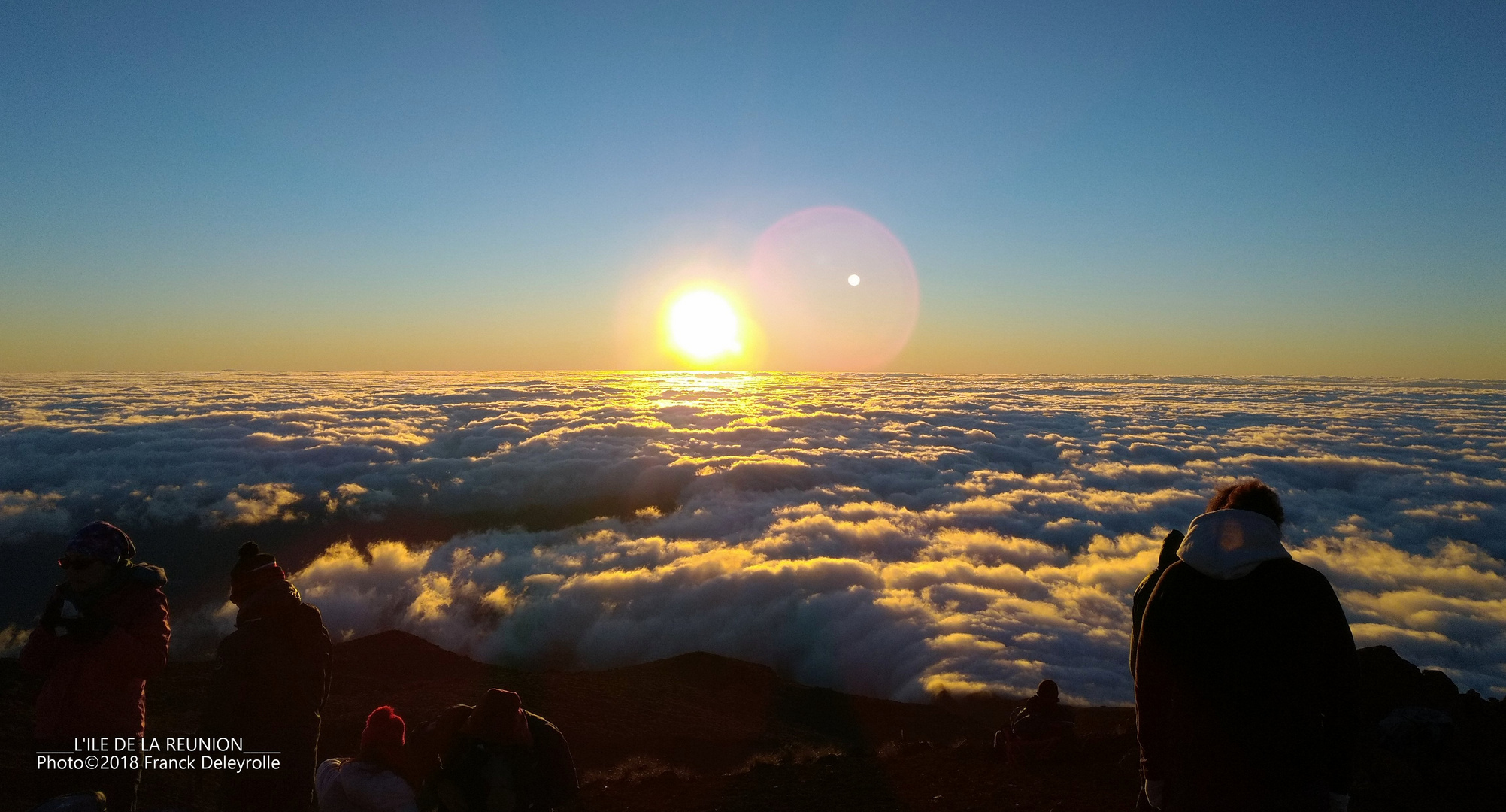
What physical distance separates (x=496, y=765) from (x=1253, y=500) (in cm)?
302

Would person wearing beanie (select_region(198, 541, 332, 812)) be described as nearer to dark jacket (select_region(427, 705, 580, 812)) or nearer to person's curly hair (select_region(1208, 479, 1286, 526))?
dark jacket (select_region(427, 705, 580, 812))

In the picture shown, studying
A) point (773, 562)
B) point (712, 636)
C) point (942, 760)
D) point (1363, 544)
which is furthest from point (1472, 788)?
point (1363, 544)

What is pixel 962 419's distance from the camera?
82.4 meters

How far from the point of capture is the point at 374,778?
3.13 metres

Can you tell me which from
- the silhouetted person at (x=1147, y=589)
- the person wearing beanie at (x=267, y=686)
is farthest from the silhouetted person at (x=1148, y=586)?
the person wearing beanie at (x=267, y=686)

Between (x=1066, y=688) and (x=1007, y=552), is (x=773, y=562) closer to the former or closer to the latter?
(x=1007, y=552)

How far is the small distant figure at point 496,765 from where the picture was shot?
3.04 meters

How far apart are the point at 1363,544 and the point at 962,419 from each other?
44411 millimetres

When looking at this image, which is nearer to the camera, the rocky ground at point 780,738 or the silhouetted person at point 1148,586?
the silhouetted person at point 1148,586

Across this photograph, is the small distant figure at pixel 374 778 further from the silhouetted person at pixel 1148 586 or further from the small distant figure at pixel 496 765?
the silhouetted person at pixel 1148 586

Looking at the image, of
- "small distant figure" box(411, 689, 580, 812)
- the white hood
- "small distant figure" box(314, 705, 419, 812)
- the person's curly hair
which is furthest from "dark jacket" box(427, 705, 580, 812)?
the person's curly hair

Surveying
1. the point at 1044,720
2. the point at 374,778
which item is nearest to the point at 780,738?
the point at 1044,720

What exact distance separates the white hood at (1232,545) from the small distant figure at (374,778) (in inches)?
120

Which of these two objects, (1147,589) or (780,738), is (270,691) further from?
(780,738)
